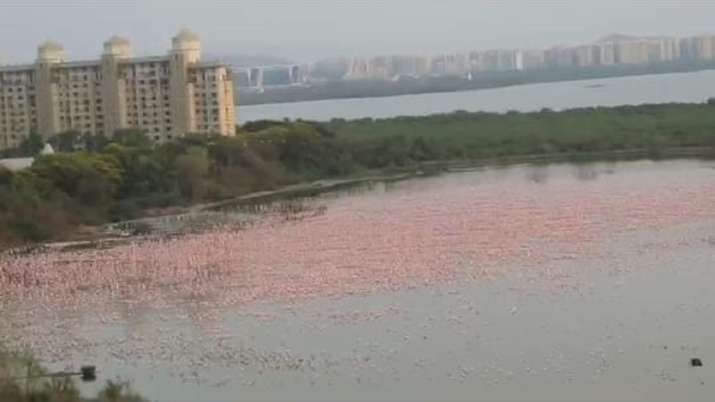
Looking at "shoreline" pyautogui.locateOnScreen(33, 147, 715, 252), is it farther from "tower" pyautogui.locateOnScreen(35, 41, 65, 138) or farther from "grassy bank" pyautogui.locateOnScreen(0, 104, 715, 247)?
"tower" pyautogui.locateOnScreen(35, 41, 65, 138)

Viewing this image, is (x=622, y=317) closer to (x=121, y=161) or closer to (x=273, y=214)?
(x=273, y=214)

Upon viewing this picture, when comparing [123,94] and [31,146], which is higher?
[123,94]

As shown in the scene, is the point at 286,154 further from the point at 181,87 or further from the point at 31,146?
the point at 31,146

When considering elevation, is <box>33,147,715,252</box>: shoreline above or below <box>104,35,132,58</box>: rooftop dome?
below

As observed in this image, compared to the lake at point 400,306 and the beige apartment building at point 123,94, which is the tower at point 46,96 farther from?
the lake at point 400,306

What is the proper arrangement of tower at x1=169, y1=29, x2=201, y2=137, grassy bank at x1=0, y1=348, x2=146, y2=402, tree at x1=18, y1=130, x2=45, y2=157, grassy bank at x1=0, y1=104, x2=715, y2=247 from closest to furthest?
1. grassy bank at x1=0, y1=348, x2=146, y2=402
2. grassy bank at x1=0, y1=104, x2=715, y2=247
3. tree at x1=18, y1=130, x2=45, y2=157
4. tower at x1=169, y1=29, x2=201, y2=137

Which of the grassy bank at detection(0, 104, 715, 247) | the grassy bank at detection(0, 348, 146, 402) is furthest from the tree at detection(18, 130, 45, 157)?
the grassy bank at detection(0, 348, 146, 402)

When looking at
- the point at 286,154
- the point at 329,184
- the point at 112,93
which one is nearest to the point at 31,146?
Result: the point at 112,93
